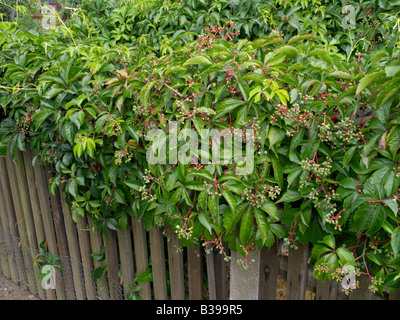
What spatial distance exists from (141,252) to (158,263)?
15cm

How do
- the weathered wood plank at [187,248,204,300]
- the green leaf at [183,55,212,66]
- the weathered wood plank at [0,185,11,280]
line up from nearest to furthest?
the green leaf at [183,55,212,66], the weathered wood plank at [187,248,204,300], the weathered wood plank at [0,185,11,280]

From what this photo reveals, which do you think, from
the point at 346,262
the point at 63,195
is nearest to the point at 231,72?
the point at 346,262

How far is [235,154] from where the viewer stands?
4.97 ft

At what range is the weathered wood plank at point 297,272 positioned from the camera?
174 cm

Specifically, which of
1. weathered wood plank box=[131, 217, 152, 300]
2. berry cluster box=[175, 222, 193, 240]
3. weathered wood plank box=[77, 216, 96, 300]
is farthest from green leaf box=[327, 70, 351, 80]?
weathered wood plank box=[77, 216, 96, 300]

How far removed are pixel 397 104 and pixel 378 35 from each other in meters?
1.95

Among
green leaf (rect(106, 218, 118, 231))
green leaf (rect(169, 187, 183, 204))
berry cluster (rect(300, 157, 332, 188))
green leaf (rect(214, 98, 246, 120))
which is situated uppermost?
green leaf (rect(214, 98, 246, 120))

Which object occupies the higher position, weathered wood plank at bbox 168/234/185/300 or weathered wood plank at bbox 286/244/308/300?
weathered wood plank at bbox 286/244/308/300

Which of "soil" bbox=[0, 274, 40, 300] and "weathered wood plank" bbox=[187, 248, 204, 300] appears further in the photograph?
"soil" bbox=[0, 274, 40, 300]

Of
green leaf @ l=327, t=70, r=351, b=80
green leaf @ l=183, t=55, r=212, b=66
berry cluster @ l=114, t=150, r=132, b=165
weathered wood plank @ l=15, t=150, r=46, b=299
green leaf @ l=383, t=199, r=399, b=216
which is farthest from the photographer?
weathered wood plank @ l=15, t=150, r=46, b=299

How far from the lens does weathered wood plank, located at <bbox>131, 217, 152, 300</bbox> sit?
2295 millimetres

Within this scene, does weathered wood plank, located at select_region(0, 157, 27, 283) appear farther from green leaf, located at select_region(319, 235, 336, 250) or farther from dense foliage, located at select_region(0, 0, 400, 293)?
green leaf, located at select_region(319, 235, 336, 250)

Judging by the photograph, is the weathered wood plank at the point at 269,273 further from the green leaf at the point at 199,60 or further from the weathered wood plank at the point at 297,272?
the green leaf at the point at 199,60

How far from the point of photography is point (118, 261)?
2.62m
